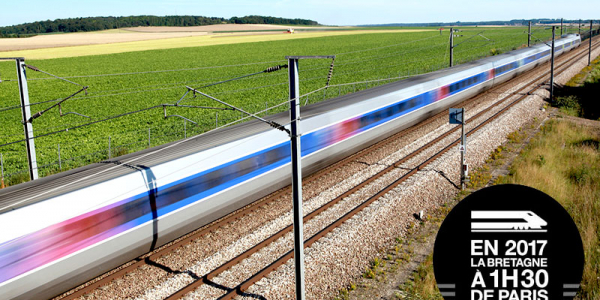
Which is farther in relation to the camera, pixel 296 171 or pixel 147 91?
pixel 147 91

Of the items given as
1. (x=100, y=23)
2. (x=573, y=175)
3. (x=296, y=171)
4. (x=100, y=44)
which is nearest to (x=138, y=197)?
(x=296, y=171)

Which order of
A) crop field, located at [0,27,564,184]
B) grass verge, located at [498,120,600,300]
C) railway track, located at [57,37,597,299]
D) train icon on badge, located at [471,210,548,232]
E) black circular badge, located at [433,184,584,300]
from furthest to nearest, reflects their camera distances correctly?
crop field, located at [0,27,564,184]
grass verge, located at [498,120,600,300]
railway track, located at [57,37,597,299]
train icon on badge, located at [471,210,548,232]
black circular badge, located at [433,184,584,300]

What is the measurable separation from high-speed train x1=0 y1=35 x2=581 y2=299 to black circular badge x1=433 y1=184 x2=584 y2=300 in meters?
7.35

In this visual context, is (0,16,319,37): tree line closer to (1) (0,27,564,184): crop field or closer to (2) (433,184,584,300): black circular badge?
(1) (0,27,564,184): crop field

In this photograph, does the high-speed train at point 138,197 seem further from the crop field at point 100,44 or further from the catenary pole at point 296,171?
the crop field at point 100,44

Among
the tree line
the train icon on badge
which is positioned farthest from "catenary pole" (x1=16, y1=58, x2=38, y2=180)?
the tree line

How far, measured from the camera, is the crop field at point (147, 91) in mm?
28812

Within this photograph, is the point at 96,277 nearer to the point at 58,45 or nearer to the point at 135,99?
the point at 135,99

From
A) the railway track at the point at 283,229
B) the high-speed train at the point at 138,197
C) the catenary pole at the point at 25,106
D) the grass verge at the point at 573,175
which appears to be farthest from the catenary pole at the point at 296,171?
the catenary pole at the point at 25,106

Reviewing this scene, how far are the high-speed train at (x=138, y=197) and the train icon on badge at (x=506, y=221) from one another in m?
7.90

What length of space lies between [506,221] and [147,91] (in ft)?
156

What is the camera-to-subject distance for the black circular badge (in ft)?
31.7

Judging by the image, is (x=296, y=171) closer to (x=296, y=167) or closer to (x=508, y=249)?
(x=296, y=167)

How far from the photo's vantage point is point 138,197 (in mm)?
12922
